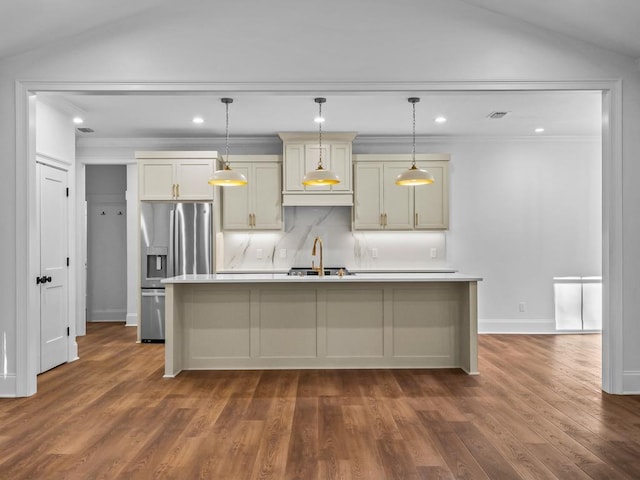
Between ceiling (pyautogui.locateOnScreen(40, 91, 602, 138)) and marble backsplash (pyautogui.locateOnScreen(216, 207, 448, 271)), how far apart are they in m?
1.26

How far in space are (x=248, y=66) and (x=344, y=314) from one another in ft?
7.74

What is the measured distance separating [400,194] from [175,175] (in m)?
2.99

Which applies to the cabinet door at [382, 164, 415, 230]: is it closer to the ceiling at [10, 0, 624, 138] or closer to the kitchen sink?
the ceiling at [10, 0, 624, 138]

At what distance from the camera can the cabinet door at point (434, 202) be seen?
657 cm

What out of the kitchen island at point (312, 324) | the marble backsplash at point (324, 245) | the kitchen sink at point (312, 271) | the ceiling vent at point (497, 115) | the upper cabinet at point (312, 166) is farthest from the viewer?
the marble backsplash at point (324, 245)

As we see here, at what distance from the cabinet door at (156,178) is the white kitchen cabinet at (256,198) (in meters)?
0.75

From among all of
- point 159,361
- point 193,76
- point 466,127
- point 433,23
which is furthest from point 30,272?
point 466,127

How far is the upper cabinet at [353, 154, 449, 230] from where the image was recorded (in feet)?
21.5

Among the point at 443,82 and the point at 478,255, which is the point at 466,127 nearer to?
the point at 478,255

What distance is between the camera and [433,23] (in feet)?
12.8

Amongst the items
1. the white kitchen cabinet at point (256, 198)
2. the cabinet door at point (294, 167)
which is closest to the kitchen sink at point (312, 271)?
the white kitchen cabinet at point (256, 198)

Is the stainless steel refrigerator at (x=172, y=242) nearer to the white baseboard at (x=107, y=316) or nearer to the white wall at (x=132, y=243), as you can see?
the white wall at (x=132, y=243)

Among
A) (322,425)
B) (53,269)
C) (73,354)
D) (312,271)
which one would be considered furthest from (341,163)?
(322,425)

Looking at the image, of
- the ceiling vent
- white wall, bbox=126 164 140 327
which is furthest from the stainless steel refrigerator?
the ceiling vent
